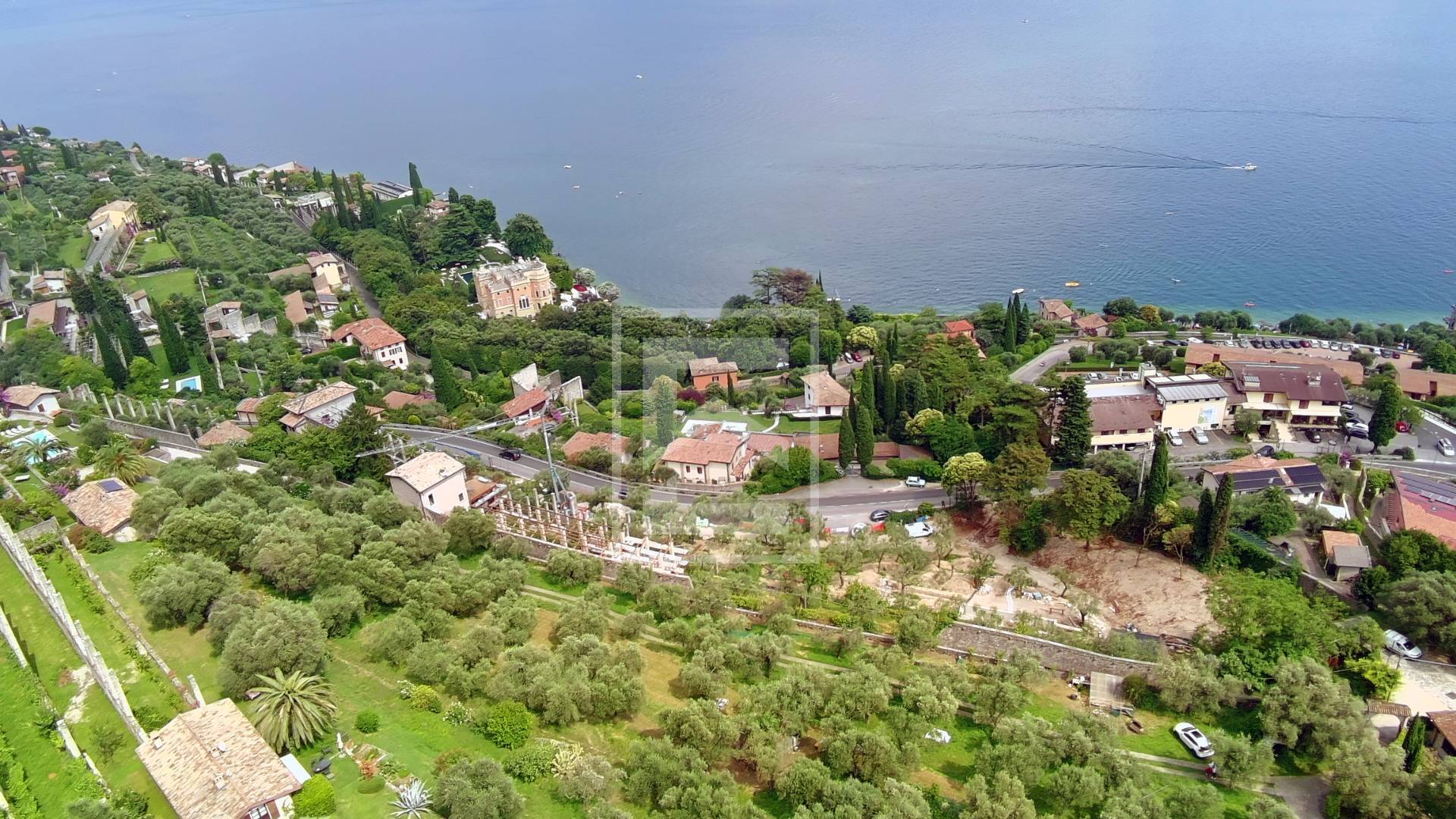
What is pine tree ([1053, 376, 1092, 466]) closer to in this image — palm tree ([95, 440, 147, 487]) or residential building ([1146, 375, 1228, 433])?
residential building ([1146, 375, 1228, 433])

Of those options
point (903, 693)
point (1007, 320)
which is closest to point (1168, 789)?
point (903, 693)

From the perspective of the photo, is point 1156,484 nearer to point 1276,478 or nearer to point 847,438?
point 1276,478

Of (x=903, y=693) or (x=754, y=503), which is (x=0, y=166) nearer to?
(x=754, y=503)

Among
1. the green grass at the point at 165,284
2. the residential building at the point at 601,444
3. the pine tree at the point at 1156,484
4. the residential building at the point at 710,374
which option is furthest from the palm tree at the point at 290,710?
the green grass at the point at 165,284

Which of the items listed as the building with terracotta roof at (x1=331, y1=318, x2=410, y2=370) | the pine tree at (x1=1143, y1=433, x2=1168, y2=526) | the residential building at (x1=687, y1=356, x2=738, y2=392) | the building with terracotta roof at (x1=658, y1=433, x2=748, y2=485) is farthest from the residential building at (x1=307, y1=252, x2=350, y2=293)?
the pine tree at (x1=1143, y1=433, x2=1168, y2=526)

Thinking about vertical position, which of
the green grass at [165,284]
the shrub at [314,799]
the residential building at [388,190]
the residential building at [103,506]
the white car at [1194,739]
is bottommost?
the white car at [1194,739]

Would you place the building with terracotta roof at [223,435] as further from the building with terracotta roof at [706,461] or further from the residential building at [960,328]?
the residential building at [960,328]
